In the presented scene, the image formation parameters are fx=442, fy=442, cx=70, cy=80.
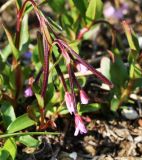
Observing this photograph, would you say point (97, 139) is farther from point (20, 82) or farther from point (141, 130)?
point (20, 82)

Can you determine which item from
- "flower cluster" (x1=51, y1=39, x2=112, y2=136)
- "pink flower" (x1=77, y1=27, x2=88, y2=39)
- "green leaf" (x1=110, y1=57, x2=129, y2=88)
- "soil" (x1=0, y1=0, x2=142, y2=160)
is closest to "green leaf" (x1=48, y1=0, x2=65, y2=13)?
"pink flower" (x1=77, y1=27, x2=88, y2=39)

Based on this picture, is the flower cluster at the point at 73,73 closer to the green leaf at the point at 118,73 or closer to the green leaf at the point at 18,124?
the green leaf at the point at 18,124

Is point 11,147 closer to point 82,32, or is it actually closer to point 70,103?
point 70,103

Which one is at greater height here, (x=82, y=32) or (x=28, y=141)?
(x=82, y=32)

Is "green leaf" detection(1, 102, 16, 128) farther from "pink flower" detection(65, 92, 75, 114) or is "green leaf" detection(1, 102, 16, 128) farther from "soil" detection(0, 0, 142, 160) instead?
"pink flower" detection(65, 92, 75, 114)

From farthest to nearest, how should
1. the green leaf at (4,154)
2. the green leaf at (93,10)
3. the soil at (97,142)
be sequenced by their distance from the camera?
the green leaf at (93,10), the soil at (97,142), the green leaf at (4,154)

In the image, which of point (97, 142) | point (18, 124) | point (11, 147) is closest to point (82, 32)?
point (97, 142)

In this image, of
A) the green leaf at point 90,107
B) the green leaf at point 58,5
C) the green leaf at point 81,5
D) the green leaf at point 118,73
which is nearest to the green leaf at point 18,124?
the green leaf at point 90,107

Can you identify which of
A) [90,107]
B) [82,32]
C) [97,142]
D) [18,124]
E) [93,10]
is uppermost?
[93,10]
